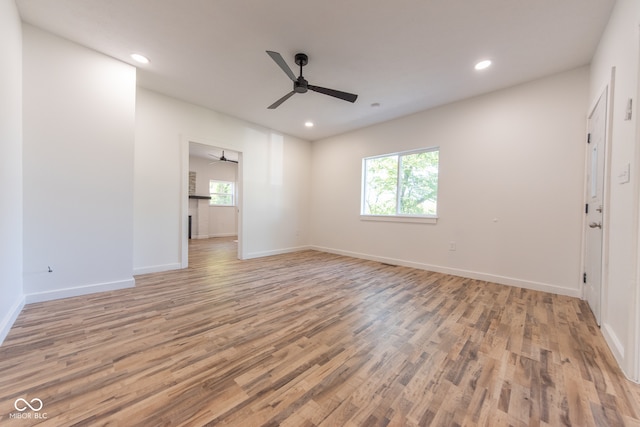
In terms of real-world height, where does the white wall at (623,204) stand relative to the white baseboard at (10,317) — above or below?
above

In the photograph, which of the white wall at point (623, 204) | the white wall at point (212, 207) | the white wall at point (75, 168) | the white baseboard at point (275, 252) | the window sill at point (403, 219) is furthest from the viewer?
the white wall at point (212, 207)

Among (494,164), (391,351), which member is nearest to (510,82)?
(494,164)

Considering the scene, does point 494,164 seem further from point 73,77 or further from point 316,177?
point 73,77

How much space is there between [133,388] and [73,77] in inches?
125

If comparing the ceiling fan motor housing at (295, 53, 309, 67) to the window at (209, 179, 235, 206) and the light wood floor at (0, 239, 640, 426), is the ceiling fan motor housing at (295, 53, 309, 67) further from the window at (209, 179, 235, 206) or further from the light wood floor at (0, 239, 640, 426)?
the window at (209, 179, 235, 206)

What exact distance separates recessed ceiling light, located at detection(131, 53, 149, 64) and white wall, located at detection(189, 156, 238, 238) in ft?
16.6

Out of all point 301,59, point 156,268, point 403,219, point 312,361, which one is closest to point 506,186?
point 403,219

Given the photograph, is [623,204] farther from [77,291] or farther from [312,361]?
[77,291]

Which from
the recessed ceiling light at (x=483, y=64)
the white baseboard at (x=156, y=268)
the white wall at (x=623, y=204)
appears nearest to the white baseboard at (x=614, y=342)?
the white wall at (x=623, y=204)

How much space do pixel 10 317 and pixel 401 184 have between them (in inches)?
195

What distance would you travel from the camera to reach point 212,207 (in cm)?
818

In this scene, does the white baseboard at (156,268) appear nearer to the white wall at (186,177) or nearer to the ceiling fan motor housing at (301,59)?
the white wall at (186,177)

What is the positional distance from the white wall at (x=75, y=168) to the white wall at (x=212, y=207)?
495 cm

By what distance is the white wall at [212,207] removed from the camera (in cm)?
771
